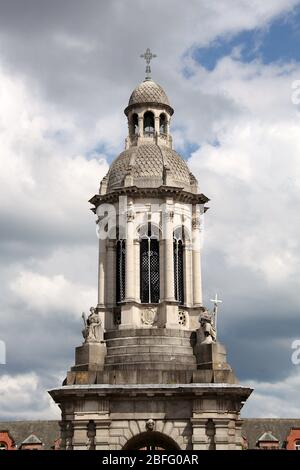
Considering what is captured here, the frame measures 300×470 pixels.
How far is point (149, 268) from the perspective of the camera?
45.1 meters

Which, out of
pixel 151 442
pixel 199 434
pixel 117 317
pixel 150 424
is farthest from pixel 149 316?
pixel 199 434

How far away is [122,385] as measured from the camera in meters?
39.7

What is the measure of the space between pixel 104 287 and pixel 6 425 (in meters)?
50.3

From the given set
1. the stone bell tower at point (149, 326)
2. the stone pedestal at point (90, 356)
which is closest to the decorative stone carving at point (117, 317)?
the stone bell tower at point (149, 326)

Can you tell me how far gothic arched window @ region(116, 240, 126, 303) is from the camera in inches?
1778

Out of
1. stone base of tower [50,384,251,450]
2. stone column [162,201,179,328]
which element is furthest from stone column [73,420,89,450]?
Result: stone column [162,201,179,328]

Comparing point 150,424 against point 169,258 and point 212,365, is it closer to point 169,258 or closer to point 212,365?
point 212,365

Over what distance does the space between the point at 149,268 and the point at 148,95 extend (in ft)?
34.6

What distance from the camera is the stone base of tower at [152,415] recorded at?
1545 inches

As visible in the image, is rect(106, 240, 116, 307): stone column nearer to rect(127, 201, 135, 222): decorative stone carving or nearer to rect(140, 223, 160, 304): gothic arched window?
rect(140, 223, 160, 304): gothic arched window

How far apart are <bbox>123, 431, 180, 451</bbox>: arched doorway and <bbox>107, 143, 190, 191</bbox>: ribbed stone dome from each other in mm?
14024

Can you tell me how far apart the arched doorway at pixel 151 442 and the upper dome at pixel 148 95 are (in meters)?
19.4

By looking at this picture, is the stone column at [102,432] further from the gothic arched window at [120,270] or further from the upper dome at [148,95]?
the upper dome at [148,95]
